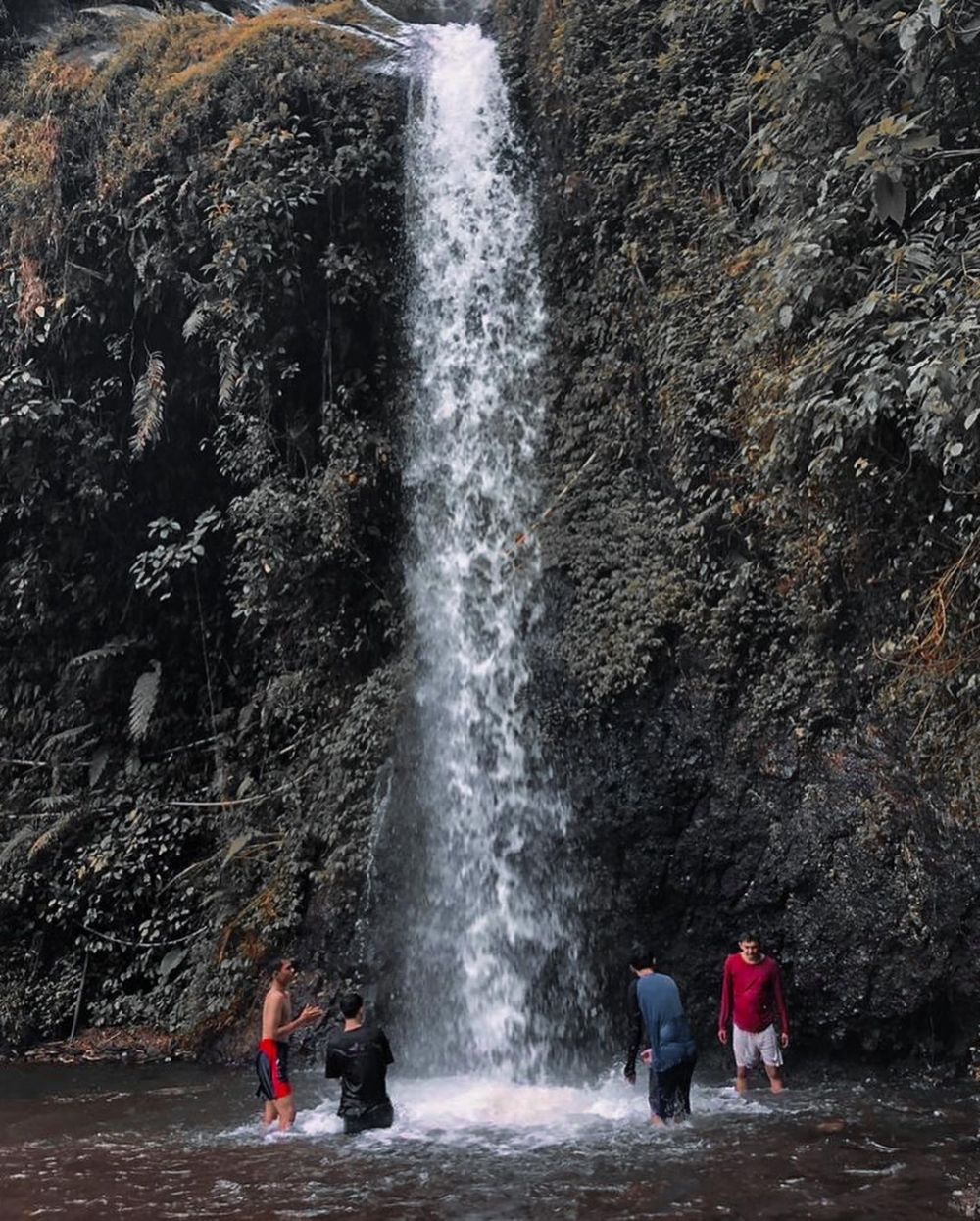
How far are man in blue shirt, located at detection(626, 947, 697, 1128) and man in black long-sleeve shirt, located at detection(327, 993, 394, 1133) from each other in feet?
5.52

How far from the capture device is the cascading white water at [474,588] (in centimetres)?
920

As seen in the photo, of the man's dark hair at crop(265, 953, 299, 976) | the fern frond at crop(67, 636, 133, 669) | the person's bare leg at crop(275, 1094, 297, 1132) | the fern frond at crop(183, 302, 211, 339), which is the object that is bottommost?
the person's bare leg at crop(275, 1094, 297, 1132)

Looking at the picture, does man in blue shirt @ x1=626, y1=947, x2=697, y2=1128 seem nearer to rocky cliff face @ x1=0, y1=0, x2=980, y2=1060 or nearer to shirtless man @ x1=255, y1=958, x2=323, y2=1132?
rocky cliff face @ x1=0, y1=0, x2=980, y2=1060

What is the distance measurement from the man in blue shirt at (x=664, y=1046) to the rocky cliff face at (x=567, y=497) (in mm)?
1769

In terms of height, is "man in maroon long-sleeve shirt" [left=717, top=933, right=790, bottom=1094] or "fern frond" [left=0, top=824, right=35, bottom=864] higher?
"fern frond" [left=0, top=824, right=35, bottom=864]

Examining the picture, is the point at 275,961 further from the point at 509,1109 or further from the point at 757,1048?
the point at 757,1048

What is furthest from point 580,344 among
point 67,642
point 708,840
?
point 67,642

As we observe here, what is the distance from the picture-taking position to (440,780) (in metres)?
10.2

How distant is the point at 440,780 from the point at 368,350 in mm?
5335

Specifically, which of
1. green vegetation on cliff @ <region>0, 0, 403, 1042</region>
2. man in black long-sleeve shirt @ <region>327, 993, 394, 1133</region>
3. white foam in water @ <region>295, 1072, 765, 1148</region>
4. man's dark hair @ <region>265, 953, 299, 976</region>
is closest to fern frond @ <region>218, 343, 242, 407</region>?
green vegetation on cliff @ <region>0, 0, 403, 1042</region>

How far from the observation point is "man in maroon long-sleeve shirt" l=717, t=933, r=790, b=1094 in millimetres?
7711

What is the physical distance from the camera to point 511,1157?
6289 mm

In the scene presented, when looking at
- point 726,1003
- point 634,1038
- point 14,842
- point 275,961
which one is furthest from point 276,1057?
point 14,842

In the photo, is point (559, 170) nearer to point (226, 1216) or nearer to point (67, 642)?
point (67, 642)
